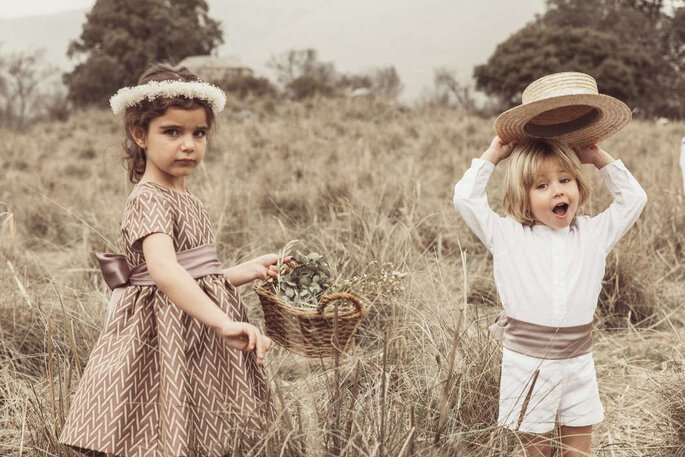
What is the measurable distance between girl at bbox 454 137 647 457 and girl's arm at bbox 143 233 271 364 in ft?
2.56

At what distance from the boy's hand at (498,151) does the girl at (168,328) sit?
2.94 feet

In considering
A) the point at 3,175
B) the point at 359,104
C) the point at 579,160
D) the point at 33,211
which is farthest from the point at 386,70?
the point at 579,160

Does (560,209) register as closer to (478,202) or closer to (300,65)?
(478,202)

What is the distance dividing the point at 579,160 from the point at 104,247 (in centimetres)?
301

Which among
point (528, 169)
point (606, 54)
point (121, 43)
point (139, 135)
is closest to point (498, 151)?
point (528, 169)

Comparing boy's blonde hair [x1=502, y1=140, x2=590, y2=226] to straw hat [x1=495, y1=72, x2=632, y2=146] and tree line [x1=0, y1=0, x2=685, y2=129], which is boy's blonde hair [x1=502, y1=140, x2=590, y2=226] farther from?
tree line [x1=0, y1=0, x2=685, y2=129]

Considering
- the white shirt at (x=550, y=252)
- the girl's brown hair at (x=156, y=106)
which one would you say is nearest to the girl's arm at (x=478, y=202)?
the white shirt at (x=550, y=252)

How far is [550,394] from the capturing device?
176 centimetres

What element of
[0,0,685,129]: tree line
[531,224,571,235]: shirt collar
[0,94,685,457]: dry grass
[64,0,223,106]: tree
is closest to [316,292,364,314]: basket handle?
[0,94,685,457]: dry grass

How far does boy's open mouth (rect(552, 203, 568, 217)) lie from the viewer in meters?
1.79

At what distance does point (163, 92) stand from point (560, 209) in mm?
1277

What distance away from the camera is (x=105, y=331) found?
1783 millimetres

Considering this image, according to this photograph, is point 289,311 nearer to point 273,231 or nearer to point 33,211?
point 273,231

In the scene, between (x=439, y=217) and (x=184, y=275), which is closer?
(x=184, y=275)
